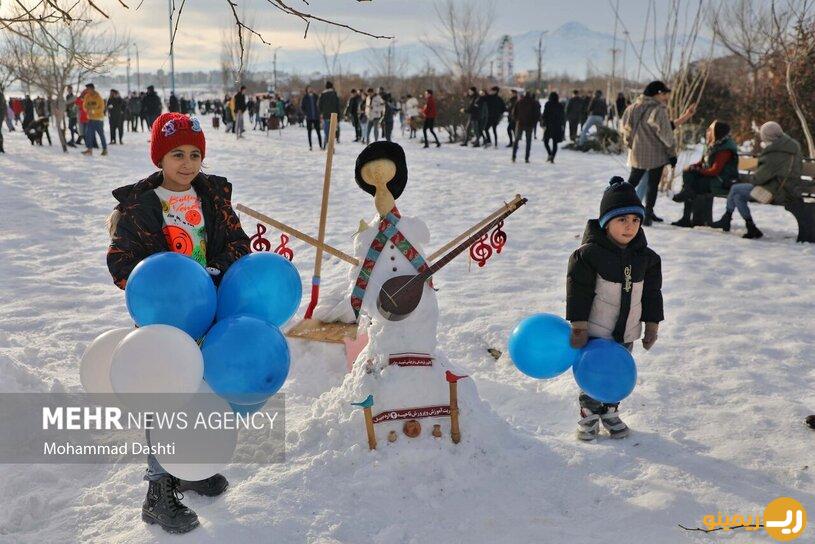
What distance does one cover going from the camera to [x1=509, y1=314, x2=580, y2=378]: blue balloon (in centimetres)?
330

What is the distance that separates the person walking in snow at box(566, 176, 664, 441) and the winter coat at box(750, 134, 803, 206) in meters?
5.13

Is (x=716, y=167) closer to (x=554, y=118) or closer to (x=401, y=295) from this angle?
(x=401, y=295)

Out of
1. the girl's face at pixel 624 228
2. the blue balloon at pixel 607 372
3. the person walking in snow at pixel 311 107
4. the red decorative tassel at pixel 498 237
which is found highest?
the person walking in snow at pixel 311 107

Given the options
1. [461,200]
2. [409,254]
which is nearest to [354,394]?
[409,254]

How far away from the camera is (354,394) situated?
329cm

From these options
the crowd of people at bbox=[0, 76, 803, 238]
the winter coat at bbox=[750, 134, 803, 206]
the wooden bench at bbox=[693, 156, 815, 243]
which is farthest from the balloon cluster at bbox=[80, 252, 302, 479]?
the wooden bench at bbox=[693, 156, 815, 243]

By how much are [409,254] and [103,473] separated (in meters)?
1.84

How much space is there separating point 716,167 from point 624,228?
225 inches

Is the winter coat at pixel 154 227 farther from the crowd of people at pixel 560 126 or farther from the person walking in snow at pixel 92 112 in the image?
the person walking in snow at pixel 92 112

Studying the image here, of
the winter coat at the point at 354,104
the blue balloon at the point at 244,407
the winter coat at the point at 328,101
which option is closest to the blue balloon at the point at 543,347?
the blue balloon at the point at 244,407

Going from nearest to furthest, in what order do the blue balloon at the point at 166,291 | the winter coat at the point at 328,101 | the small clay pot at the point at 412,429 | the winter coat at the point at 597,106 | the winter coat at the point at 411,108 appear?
the blue balloon at the point at 166,291
the small clay pot at the point at 412,429
the winter coat at the point at 328,101
the winter coat at the point at 597,106
the winter coat at the point at 411,108

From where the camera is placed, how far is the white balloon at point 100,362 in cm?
272

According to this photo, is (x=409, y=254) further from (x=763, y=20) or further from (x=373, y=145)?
(x=763, y=20)

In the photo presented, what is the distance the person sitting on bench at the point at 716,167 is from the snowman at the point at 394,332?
6.12m
